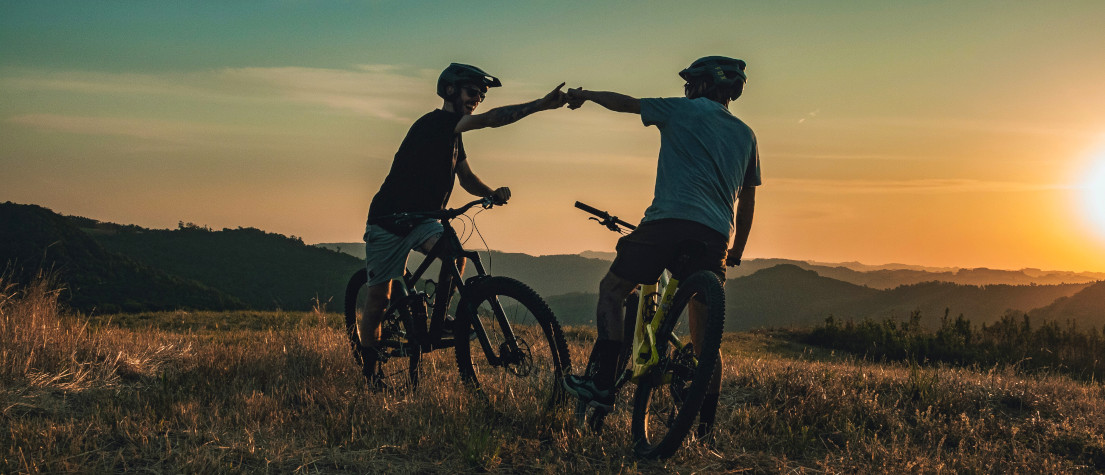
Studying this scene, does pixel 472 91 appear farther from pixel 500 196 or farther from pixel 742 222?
pixel 742 222

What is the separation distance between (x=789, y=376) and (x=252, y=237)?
3837 inches

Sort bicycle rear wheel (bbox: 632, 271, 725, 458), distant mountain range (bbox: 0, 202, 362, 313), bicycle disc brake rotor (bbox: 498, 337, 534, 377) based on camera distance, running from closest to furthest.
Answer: bicycle rear wheel (bbox: 632, 271, 725, 458) < bicycle disc brake rotor (bbox: 498, 337, 534, 377) < distant mountain range (bbox: 0, 202, 362, 313)

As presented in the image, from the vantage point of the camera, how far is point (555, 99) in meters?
4.46

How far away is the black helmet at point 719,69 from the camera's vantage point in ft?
13.9

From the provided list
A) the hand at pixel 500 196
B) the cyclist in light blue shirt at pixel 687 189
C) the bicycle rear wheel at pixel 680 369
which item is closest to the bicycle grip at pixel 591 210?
the cyclist in light blue shirt at pixel 687 189

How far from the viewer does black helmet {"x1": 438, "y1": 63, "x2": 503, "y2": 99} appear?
527cm

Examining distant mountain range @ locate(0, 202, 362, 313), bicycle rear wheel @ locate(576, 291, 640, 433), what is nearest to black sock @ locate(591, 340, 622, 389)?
bicycle rear wheel @ locate(576, 291, 640, 433)

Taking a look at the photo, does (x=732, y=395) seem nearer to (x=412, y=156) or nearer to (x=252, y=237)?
(x=412, y=156)

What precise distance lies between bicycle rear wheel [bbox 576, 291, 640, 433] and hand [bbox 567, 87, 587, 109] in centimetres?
121

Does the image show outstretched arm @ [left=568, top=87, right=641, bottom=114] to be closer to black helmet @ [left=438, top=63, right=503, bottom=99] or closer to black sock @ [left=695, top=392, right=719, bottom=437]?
black helmet @ [left=438, top=63, right=503, bottom=99]

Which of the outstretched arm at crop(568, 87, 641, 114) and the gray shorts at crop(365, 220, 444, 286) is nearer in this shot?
the outstretched arm at crop(568, 87, 641, 114)

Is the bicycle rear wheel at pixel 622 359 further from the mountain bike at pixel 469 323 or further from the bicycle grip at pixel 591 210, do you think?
the bicycle grip at pixel 591 210

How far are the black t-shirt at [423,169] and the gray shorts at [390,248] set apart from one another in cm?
14

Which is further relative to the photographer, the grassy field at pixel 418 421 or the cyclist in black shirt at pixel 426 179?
the cyclist in black shirt at pixel 426 179
